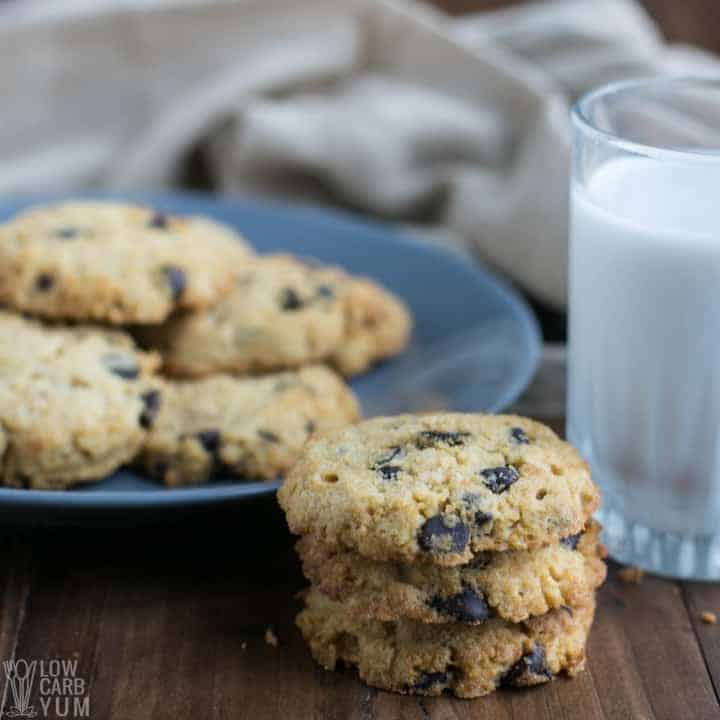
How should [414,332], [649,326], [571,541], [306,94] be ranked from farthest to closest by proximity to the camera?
[306,94], [414,332], [649,326], [571,541]

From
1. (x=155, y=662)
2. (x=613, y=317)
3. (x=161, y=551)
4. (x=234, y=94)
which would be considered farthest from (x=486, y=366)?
(x=234, y=94)

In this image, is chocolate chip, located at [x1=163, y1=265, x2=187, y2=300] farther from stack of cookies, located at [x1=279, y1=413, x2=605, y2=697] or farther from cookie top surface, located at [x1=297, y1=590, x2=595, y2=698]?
cookie top surface, located at [x1=297, y1=590, x2=595, y2=698]

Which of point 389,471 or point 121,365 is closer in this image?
point 389,471

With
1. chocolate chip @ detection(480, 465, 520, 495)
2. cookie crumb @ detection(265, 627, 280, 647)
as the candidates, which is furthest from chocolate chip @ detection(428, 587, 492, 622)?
cookie crumb @ detection(265, 627, 280, 647)

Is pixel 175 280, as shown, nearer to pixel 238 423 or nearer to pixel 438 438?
pixel 238 423

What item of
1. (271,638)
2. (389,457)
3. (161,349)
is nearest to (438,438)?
(389,457)
